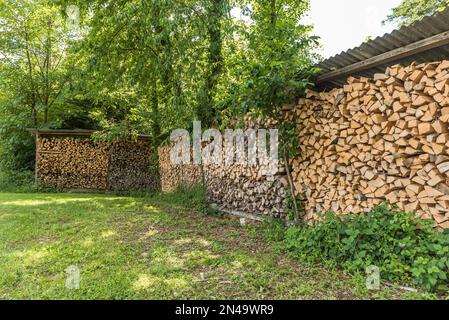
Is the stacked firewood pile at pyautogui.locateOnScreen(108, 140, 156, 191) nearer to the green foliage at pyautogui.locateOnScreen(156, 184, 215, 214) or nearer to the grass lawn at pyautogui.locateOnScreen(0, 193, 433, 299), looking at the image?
the green foliage at pyautogui.locateOnScreen(156, 184, 215, 214)

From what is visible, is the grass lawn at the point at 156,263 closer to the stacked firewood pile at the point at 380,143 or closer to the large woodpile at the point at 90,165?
the stacked firewood pile at the point at 380,143

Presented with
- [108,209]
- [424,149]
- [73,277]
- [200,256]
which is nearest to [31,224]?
[108,209]

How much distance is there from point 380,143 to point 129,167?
9597 mm

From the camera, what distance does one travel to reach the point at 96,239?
13.5 feet

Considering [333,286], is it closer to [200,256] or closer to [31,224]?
[200,256]

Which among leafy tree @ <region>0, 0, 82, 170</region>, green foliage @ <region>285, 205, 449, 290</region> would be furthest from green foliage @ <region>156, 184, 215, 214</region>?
leafy tree @ <region>0, 0, 82, 170</region>

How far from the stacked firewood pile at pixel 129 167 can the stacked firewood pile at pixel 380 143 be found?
804 cm

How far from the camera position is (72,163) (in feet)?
35.1

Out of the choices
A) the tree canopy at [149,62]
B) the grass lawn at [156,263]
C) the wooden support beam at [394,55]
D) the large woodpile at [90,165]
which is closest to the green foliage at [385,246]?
the grass lawn at [156,263]

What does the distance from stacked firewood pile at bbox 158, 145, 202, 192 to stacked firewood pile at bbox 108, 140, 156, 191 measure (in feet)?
4.33

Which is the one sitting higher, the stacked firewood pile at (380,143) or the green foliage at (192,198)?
the stacked firewood pile at (380,143)

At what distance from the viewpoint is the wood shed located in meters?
10.6

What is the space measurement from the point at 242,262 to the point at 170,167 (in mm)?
6191

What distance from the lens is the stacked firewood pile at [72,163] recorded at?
34.8 feet
